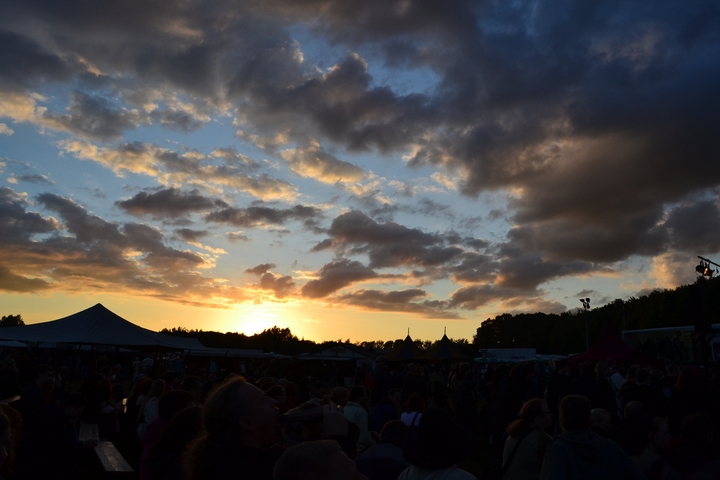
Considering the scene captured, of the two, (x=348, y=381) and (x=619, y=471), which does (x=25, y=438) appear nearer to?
(x=619, y=471)

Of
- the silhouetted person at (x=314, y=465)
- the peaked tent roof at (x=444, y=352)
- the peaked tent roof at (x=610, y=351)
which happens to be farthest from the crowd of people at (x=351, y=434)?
the peaked tent roof at (x=444, y=352)

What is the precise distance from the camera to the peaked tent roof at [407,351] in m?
29.2

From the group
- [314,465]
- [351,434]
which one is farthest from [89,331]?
[314,465]

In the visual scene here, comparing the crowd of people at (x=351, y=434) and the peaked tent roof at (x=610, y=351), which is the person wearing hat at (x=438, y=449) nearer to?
the crowd of people at (x=351, y=434)

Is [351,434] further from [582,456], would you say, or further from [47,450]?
[47,450]

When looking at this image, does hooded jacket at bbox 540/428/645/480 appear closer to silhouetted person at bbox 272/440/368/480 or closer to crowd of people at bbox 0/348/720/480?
crowd of people at bbox 0/348/720/480

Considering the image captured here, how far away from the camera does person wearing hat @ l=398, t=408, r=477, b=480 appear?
10.4 ft

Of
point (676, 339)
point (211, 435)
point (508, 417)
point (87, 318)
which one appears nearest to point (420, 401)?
point (508, 417)

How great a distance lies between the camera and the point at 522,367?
1055cm

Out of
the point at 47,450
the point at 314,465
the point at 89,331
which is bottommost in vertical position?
the point at 47,450

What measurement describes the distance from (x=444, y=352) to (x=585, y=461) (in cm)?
2673

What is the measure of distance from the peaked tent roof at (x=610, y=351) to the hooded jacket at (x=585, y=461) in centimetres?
1531

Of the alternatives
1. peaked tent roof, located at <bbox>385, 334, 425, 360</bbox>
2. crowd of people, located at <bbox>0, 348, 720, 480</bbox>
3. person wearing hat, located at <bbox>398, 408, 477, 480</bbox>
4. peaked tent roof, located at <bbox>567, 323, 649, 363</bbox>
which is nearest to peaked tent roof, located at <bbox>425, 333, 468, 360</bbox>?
peaked tent roof, located at <bbox>385, 334, 425, 360</bbox>

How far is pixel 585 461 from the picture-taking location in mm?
4086
